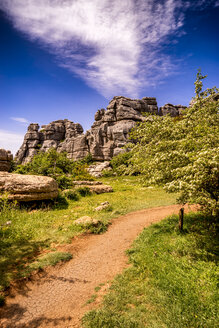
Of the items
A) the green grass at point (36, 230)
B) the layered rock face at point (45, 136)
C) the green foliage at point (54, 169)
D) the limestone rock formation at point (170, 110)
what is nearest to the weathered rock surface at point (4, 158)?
the green foliage at point (54, 169)

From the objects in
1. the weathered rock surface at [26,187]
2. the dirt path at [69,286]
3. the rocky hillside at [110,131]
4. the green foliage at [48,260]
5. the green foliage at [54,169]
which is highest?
the rocky hillside at [110,131]

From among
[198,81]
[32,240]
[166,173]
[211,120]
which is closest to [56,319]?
[32,240]

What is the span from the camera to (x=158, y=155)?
8.21m

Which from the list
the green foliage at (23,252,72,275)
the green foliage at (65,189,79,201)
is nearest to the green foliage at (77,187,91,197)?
the green foliage at (65,189,79,201)

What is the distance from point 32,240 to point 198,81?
13.5m

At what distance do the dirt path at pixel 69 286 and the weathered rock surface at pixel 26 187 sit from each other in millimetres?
7452

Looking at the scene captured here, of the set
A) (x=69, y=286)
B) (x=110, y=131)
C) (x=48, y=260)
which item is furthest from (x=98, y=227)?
(x=110, y=131)

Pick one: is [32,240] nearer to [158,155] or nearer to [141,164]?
[141,164]

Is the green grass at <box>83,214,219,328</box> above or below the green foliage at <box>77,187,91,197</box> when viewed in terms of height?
below

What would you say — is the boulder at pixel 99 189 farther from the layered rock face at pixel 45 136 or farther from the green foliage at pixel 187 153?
the layered rock face at pixel 45 136

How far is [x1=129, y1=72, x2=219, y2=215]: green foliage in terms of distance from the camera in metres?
6.21

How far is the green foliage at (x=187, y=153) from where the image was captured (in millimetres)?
6213

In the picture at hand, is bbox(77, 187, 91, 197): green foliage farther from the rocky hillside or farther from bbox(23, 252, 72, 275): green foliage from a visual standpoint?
the rocky hillside

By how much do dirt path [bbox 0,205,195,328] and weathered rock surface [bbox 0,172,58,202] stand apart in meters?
7.45
